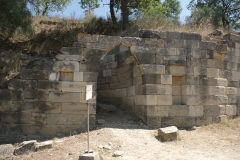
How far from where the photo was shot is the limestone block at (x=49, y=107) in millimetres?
7671

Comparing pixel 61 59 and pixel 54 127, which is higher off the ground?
pixel 61 59

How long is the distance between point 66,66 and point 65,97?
0.96 meters

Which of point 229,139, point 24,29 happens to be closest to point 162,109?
point 229,139

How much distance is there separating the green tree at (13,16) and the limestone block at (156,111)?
5.08 meters

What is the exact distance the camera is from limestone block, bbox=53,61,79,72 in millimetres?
7848

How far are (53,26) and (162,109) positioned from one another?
631 centimetres

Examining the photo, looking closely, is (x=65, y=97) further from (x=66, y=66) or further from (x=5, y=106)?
(x=5, y=106)

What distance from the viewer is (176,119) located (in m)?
8.67

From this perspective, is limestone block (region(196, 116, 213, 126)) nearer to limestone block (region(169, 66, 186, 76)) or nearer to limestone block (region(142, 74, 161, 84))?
limestone block (region(169, 66, 186, 76))

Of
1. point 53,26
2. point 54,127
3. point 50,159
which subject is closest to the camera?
point 50,159

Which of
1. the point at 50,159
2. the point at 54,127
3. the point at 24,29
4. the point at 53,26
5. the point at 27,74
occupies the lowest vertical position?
the point at 50,159

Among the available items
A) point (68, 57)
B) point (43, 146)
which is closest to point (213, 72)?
point (68, 57)

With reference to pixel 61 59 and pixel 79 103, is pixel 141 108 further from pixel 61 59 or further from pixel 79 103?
pixel 61 59

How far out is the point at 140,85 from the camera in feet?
29.3
